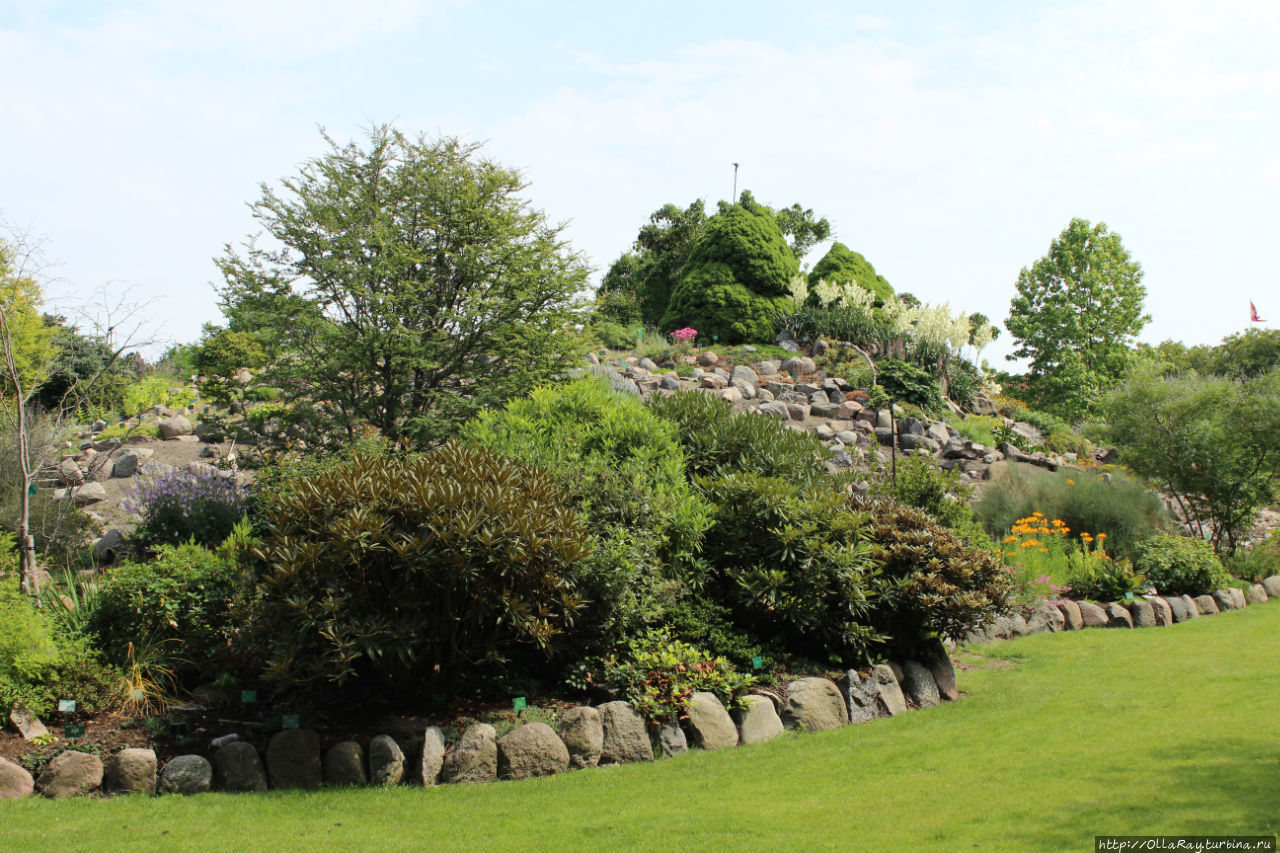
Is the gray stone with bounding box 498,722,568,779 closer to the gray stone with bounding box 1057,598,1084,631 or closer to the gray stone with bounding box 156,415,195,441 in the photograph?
the gray stone with bounding box 1057,598,1084,631

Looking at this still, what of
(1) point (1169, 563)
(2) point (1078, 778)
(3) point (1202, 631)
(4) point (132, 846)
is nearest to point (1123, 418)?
(1) point (1169, 563)

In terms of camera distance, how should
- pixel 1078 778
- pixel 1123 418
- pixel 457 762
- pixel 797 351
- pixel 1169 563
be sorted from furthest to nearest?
pixel 797 351 < pixel 1123 418 < pixel 1169 563 < pixel 457 762 < pixel 1078 778

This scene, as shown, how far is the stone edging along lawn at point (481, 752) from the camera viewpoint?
19.3ft

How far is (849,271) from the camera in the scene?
88.7ft

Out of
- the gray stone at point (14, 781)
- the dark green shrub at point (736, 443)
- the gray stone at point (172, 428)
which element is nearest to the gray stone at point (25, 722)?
the gray stone at point (14, 781)

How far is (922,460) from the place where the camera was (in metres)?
12.0

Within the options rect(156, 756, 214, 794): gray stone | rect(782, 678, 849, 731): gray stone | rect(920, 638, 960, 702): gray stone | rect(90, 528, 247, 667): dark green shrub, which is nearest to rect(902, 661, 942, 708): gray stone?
rect(920, 638, 960, 702): gray stone

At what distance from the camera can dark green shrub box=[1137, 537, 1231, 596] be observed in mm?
12742

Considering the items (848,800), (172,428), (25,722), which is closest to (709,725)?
(848,800)

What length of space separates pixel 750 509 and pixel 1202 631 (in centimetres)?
674

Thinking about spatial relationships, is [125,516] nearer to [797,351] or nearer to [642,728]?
[642,728]

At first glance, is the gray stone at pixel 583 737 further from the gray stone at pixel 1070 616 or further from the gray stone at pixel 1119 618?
the gray stone at pixel 1119 618

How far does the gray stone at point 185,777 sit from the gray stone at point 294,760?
40 centimetres

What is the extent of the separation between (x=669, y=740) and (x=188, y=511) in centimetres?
681
